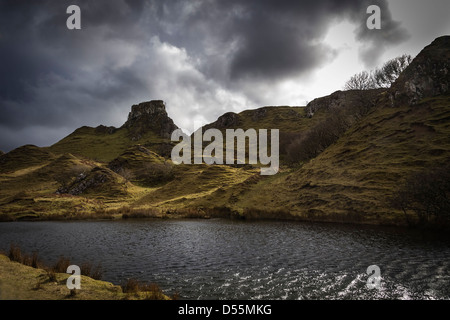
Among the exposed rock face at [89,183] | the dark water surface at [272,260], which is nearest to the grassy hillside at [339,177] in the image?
the exposed rock face at [89,183]

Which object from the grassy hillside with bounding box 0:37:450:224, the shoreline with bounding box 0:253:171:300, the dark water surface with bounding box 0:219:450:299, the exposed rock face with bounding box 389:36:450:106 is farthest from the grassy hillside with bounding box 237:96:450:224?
the shoreline with bounding box 0:253:171:300

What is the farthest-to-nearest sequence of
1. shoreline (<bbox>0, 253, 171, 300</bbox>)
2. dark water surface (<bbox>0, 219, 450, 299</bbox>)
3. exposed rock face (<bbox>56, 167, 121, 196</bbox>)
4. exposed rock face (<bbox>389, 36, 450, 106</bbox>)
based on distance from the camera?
exposed rock face (<bbox>56, 167, 121, 196</bbox>)
exposed rock face (<bbox>389, 36, 450, 106</bbox>)
dark water surface (<bbox>0, 219, 450, 299</bbox>)
shoreline (<bbox>0, 253, 171, 300</bbox>)

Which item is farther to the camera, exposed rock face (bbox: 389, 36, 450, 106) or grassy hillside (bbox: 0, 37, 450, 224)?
exposed rock face (bbox: 389, 36, 450, 106)

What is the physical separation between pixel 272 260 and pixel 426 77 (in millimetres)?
60709

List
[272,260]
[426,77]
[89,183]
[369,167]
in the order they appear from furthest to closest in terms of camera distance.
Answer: [89,183] → [426,77] → [369,167] → [272,260]

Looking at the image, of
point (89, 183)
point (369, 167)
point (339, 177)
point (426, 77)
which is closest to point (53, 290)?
point (339, 177)

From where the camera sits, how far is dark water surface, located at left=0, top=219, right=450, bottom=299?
13.4 m

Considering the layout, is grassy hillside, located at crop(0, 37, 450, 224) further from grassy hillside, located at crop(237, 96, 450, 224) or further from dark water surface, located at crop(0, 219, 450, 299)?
dark water surface, located at crop(0, 219, 450, 299)

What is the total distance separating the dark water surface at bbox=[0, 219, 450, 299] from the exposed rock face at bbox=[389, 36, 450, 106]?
40405mm

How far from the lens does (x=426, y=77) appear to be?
180ft

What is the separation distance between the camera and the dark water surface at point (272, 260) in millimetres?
13367

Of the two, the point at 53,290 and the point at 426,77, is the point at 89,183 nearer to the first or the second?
the point at 53,290

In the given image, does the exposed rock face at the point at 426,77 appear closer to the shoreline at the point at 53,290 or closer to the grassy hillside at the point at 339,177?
the grassy hillside at the point at 339,177

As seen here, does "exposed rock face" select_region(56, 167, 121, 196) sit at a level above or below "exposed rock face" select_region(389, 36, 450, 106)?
below
